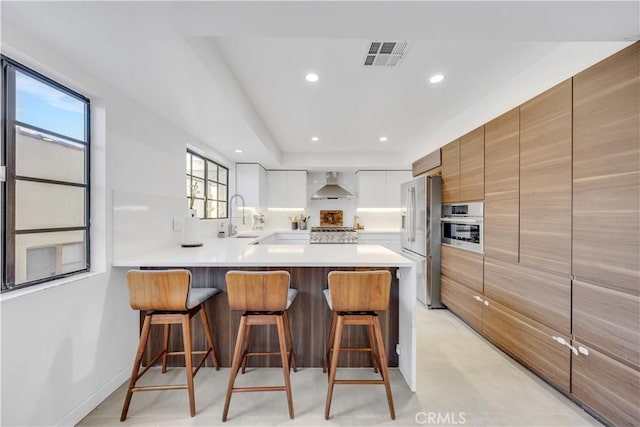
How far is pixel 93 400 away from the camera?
1.72 meters

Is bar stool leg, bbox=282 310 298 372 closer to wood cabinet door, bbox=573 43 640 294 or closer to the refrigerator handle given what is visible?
wood cabinet door, bbox=573 43 640 294

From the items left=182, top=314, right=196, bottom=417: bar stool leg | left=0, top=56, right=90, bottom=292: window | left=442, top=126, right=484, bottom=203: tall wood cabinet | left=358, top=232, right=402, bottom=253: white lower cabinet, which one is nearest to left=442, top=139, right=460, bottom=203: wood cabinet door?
left=442, top=126, right=484, bottom=203: tall wood cabinet

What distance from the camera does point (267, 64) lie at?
210 cm

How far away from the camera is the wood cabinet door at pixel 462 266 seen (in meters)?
2.71

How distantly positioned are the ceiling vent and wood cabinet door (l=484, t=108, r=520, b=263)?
1.10 meters

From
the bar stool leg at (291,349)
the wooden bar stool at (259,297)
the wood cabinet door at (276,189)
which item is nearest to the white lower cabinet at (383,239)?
the wood cabinet door at (276,189)

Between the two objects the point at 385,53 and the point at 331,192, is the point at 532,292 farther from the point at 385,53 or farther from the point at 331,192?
the point at 331,192

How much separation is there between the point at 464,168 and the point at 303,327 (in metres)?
2.41

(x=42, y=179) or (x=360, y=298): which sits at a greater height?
(x=42, y=179)

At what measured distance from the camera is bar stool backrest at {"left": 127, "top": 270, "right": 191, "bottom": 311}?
5.50ft

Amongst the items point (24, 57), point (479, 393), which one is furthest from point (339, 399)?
point (24, 57)

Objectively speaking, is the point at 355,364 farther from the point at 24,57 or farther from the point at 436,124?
the point at 436,124

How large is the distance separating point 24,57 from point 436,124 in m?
3.79

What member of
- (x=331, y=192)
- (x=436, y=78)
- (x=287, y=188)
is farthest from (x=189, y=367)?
(x=331, y=192)
